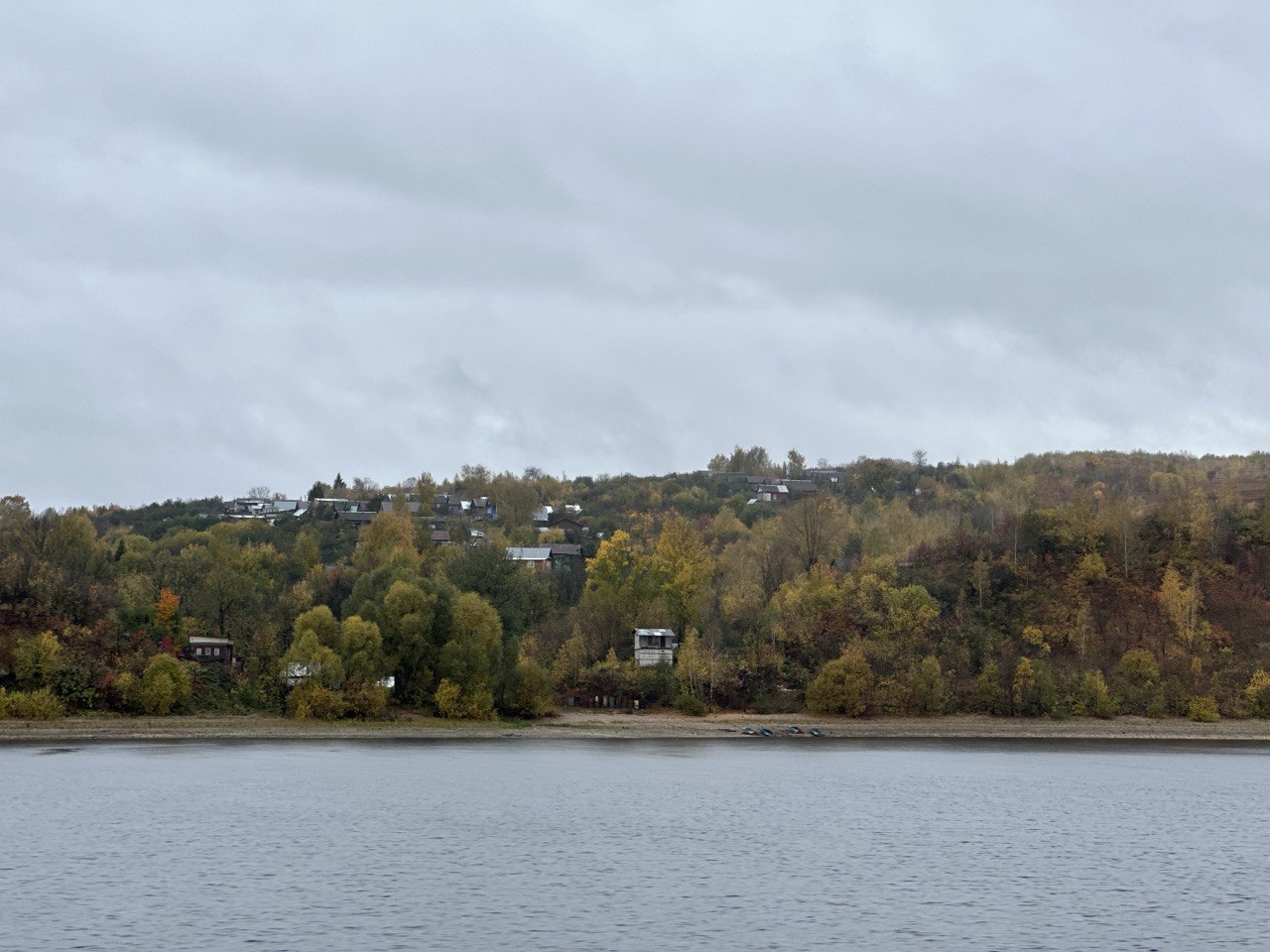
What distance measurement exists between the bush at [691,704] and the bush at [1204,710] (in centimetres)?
4286

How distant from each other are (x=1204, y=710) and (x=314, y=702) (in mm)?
75437

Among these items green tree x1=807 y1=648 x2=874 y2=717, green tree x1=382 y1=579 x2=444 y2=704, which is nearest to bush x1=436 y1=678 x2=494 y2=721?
green tree x1=382 y1=579 x2=444 y2=704

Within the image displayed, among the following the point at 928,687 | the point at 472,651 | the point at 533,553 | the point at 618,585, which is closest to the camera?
the point at 472,651

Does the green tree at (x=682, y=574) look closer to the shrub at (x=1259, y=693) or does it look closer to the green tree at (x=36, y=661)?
the shrub at (x=1259, y=693)

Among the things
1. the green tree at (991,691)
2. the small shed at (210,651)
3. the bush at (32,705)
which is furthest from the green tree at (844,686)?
the bush at (32,705)

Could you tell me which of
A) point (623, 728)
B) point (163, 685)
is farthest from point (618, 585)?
point (163, 685)

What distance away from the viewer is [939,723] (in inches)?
4385

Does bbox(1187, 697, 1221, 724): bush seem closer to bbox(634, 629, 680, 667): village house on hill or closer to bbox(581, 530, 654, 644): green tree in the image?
bbox(634, 629, 680, 667): village house on hill

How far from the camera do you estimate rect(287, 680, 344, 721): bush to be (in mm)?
97875

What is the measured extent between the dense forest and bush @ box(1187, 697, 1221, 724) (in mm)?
353

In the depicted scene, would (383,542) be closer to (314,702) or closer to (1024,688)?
(314,702)

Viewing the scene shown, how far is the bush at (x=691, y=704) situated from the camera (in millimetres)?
109250

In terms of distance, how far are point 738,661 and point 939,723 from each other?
18.0m

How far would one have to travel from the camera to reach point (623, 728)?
105 metres
